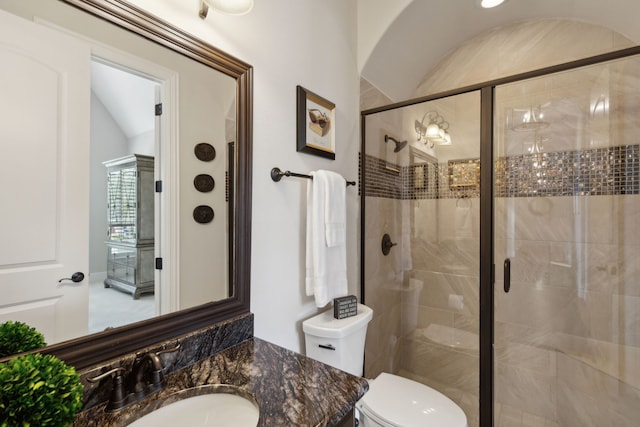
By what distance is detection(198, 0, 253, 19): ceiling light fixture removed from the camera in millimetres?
1011

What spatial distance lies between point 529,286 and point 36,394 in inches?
92.0

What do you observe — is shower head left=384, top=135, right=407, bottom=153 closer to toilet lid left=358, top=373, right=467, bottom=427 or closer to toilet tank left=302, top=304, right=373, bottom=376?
toilet tank left=302, top=304, right=373, bottom=376

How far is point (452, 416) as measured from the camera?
4.38 feet

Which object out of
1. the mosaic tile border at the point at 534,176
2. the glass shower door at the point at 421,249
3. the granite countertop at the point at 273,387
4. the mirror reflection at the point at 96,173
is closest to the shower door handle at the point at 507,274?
the glass shower door at the point at 421,249

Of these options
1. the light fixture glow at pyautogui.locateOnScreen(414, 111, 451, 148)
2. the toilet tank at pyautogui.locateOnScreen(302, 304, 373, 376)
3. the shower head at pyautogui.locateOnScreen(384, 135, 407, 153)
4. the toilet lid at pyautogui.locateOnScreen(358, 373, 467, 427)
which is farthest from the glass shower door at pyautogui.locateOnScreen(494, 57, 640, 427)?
the toilet tank at pyautogui.locateOnScreen(302, 304, 373, 376)

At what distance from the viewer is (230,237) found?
1179 millimetres

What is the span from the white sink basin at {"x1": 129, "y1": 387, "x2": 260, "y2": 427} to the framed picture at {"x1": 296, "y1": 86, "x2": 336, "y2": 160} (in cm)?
104

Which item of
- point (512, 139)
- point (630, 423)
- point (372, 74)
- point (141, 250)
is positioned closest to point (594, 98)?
point (512, 139)

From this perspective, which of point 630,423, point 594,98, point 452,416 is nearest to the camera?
point 452,416

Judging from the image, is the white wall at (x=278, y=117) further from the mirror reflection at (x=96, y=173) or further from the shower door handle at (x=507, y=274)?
the shower door handle at (x=507, y=274)

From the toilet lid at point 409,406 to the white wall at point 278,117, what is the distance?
16.7 inches

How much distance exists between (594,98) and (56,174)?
2486 millimetres

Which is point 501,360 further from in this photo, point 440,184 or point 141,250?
point 141,250

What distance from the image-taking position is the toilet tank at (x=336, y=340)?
1.40m
